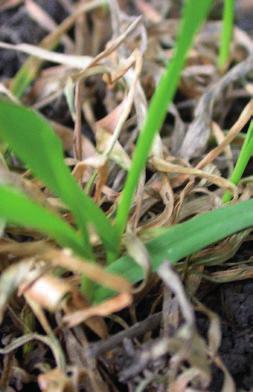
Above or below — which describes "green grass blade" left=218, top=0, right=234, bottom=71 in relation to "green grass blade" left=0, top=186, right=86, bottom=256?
below

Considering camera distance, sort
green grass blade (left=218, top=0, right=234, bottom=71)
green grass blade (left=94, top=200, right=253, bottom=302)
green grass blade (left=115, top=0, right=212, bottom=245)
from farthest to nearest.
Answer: green grass blade (left=218, top=0, right=234, bottom=71), green grass blade (left=94, top=200, right=253, bottom=302), green grass blade (left=115, top=0, right=212, bottom=245)

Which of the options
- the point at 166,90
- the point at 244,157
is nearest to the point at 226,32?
the point at 244,157

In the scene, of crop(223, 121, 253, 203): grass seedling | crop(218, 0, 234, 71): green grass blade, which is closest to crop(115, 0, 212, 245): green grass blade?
crop(223, 121, 253, 203): grass seedling

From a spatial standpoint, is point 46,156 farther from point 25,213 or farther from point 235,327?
point 235,327

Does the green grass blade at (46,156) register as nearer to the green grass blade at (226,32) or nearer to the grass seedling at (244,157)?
the grass seedling at (244,157)

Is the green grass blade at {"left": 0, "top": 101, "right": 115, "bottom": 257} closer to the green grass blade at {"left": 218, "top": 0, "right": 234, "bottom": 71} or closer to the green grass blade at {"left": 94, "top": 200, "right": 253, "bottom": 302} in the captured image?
the green grass blade at {"left": 94, "top": 200, "right": 253, "bottom": 302}

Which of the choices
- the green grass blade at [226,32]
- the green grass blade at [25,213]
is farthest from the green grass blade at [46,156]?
the green grass blade at [226,32]
